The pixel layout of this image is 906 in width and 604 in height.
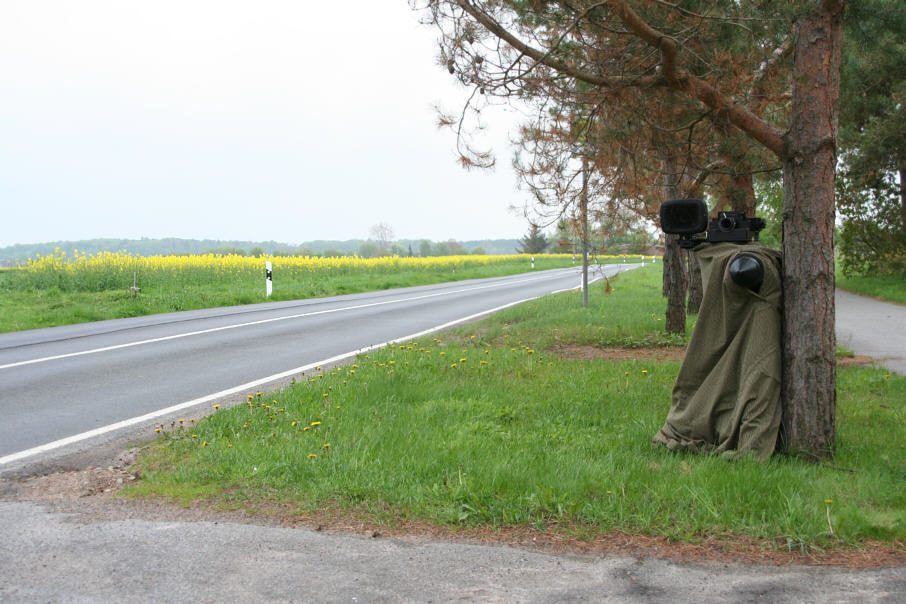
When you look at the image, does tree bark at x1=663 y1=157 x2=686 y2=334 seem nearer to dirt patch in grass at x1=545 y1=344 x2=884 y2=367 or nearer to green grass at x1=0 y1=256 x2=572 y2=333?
dirt patch in grass at x1=545 y1=344 x2=884 y2=367

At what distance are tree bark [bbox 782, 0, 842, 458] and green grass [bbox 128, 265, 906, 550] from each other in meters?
0.32

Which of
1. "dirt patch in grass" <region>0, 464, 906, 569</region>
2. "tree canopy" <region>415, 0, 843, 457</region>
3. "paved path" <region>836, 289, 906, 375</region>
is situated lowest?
"paved path" <region>836, 289, 906, 375</region>

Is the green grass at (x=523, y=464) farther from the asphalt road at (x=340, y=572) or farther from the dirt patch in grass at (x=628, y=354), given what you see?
the dirt patch in grass at (x=628, y=354)

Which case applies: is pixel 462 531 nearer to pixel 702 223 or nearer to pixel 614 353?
pixel 702 223

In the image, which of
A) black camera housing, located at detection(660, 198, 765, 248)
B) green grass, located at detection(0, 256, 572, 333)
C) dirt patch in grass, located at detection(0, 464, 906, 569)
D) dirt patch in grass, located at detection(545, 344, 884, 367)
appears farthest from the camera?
green grass, located at detection(0, 256, 572, 333)

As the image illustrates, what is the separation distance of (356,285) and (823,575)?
22.9 meters

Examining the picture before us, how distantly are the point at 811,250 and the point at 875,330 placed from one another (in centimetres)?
893

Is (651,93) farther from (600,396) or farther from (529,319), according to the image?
(529,319)

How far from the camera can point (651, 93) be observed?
6133 millimetres

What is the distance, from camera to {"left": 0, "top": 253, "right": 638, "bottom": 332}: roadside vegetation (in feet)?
49.1

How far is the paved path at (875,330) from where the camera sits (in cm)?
897

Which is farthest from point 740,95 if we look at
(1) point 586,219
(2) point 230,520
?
(2) point 230,520

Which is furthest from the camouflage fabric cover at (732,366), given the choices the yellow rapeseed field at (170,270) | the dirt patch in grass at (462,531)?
the yellow rapeseed field at (170,270)

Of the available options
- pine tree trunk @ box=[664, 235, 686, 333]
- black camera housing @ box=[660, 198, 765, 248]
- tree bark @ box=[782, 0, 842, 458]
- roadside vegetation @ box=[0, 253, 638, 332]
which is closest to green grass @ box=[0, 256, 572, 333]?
roadside vegetation @ box=[0, 253, 638, 332]
